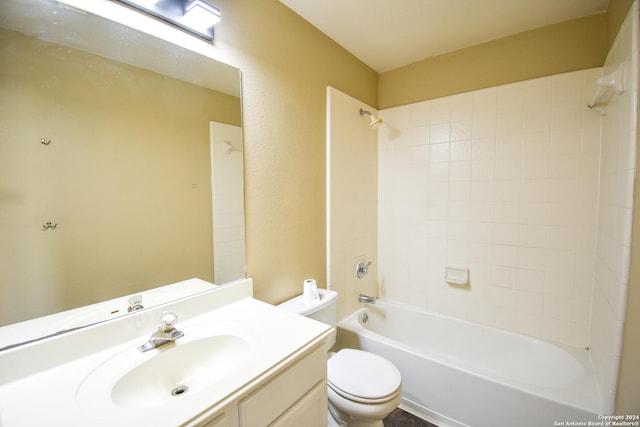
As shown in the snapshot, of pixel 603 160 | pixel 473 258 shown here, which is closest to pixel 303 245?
pixel 473 258

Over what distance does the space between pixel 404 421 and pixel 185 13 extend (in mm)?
2430

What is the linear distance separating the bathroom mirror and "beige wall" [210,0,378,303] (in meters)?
0.19

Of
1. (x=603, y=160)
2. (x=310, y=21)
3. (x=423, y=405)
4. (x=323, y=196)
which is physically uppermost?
(x=310, y=21)

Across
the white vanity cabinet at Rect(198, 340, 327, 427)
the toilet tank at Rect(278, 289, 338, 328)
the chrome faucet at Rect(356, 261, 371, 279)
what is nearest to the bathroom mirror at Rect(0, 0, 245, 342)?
the toilet tank at Rect(278, 289, 338, 328)

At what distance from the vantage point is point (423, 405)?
166 centimetres

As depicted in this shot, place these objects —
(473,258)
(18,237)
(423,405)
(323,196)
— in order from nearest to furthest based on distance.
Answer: (18,237), (423,405), (323,196), (473,258)

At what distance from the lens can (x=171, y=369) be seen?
91cm

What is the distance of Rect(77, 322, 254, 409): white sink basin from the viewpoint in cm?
Answer: 73

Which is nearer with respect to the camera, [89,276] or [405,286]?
[89,276]

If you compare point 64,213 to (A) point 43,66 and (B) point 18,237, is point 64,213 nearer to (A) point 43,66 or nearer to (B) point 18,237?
(B) point 18,237

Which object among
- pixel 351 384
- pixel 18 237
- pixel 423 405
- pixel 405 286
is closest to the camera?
pixel 18 237

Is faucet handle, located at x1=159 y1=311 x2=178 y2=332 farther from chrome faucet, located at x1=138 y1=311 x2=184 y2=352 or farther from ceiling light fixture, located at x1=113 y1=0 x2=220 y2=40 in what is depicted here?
ceiling light fixture, located at x1=113 y1=0 x2=220 y2=40

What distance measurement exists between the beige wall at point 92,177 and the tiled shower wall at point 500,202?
1.68 metres

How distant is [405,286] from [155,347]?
1.97 metres
